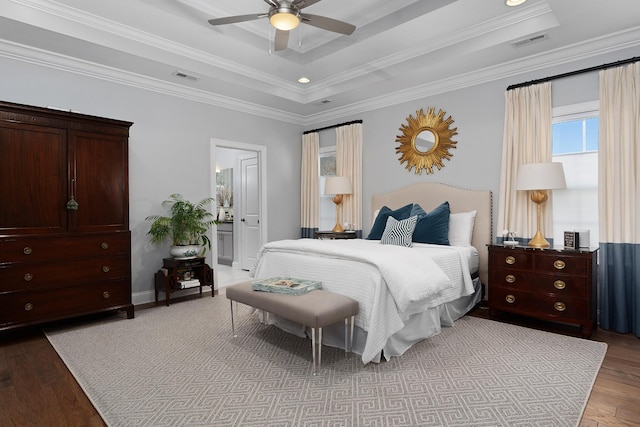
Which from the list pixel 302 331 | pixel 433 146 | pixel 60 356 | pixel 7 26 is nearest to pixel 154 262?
pixel 60 356

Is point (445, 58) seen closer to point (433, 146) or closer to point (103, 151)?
point (433, 146)

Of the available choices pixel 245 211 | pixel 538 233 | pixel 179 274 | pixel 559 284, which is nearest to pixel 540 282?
pixel 559 284

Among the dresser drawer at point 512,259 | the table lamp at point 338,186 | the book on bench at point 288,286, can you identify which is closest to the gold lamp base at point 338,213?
the table lamp at point 338,186

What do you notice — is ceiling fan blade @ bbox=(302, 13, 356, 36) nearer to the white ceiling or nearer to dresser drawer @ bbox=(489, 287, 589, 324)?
the white ceiling

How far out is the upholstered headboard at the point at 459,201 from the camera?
13.9ft

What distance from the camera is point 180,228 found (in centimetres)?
452

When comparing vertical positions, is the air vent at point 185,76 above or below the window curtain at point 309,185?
above

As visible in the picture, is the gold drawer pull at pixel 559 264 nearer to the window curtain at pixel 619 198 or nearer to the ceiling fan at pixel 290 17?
the window curtain at pixel 619 198

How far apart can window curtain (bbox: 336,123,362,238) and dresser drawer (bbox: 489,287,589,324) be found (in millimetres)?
2389

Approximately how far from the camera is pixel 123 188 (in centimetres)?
Result: 379

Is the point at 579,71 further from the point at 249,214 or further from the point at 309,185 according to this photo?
the point at 249,214

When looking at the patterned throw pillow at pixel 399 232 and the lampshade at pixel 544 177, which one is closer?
the lampshade at pixel 544 177

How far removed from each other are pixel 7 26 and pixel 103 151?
123 cm

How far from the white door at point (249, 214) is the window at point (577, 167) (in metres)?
4.35
